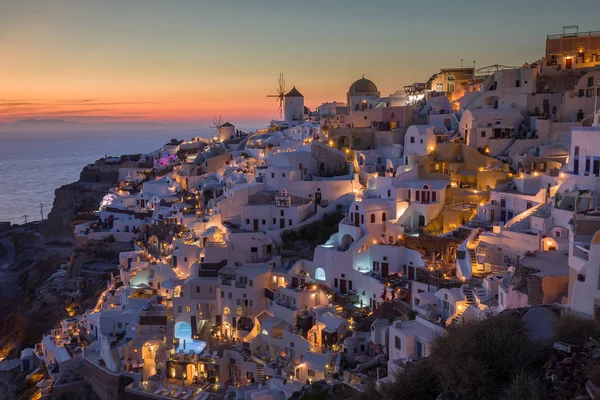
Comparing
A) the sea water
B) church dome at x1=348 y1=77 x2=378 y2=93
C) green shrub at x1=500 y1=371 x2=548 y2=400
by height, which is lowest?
the sea water

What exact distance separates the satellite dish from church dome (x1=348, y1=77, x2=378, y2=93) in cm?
3638

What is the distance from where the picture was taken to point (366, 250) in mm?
23109

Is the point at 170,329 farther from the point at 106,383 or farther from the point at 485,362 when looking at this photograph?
the point at 485,362

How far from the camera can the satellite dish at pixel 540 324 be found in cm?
1012

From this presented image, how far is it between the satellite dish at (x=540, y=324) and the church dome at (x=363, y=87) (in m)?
36.4

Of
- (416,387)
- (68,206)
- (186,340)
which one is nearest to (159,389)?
(186,340)

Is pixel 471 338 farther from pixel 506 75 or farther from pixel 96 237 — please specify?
pixel 96 237

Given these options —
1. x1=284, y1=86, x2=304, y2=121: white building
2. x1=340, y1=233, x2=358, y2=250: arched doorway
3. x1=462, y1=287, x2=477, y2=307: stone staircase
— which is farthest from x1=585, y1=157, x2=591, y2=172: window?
x1=284, y1=86, x2=304, y2=121: white building

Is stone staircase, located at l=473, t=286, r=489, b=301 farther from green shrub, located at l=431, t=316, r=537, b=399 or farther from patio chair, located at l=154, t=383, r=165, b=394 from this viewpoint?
patio chair, located at l=154, t=383, r=165, b=394

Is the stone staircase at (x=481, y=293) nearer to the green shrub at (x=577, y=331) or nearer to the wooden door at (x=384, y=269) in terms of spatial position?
the wooden door at (x=384, y=269)

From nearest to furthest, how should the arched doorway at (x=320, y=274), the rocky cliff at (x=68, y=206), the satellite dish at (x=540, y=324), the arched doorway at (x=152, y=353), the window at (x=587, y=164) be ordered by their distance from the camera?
the satellite dish at (x=540, y=324) < the window at (x=587, y=164) < the arched doorway at (x=152, y=353) < the arched doorway at (x=320, y=274) < the rocky cliff at (x=68, y=206)

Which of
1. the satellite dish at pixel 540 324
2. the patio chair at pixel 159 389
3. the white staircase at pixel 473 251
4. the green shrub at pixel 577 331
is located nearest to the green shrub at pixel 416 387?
the satellite dish at pixel 540 324

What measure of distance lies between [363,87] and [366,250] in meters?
25.5

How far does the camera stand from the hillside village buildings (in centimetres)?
1766
